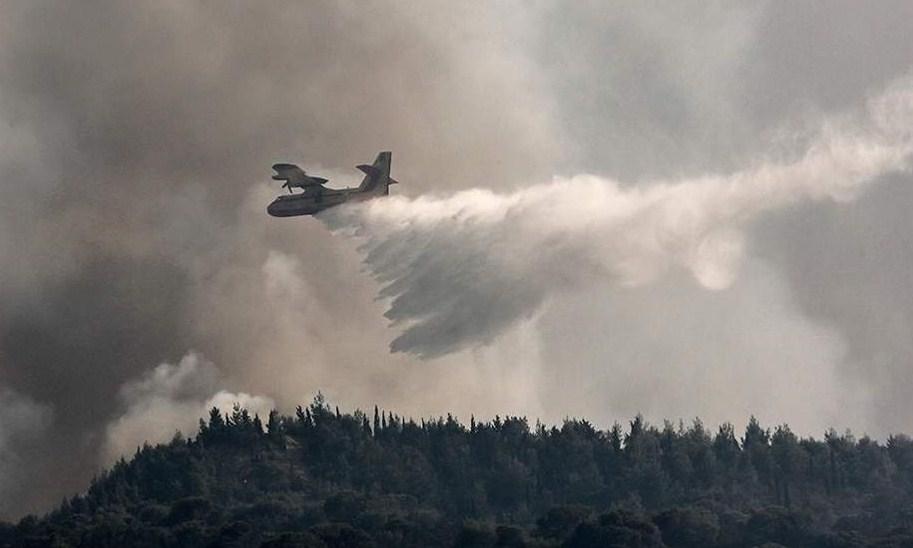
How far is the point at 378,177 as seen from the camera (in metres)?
180

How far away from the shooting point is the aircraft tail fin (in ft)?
591

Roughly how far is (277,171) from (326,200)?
7.15 meters

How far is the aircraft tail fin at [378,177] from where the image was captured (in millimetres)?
180125

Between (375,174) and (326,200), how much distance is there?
6491 millimetres

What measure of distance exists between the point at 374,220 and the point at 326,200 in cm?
571

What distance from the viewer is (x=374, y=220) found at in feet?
589

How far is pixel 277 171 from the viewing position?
180500 mm

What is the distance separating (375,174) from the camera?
180250mm

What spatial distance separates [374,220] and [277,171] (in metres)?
11.0
